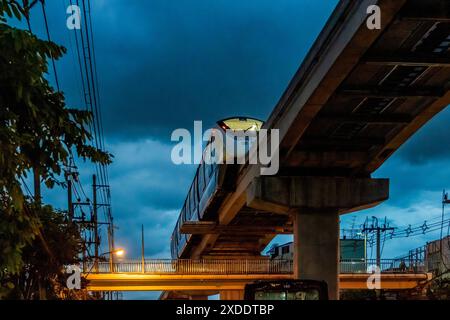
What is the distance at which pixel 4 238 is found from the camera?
6984 millimetres

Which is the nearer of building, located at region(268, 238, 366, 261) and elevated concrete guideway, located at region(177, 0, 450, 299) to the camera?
elevated concrete guideway, located at region(177, 0, 450, 299)

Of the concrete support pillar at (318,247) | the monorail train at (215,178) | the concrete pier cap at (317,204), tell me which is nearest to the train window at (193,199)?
the monorail train at (215,178)

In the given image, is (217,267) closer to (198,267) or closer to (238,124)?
(198,267)

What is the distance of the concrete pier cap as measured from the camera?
99.4 feet

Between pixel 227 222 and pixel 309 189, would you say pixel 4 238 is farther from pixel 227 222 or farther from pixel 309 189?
pixel 227 222

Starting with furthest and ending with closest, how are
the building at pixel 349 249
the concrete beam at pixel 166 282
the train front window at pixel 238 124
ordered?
the building at pixel 349 249 → the concrete beam at pixel 166 282 → the train front window at pixel 238 124

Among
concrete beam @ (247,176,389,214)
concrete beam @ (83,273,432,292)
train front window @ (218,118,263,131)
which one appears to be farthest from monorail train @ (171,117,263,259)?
concrete beam @ (83,273,432,292)

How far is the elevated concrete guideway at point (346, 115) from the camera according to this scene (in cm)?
1780

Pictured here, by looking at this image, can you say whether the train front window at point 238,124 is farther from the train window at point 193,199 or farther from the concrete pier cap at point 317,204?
the train window at point 193,199

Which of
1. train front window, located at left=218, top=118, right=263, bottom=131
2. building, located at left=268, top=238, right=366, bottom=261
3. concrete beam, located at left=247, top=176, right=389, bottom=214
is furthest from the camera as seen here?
building, located at left=268, top=238, right=366, bottom=261

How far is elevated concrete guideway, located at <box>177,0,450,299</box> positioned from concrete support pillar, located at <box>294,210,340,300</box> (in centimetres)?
5

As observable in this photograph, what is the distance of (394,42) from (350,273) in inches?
1311

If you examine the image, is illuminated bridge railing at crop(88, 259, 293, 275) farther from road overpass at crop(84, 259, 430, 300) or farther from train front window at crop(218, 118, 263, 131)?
train front window at crop(218, 118, 263, 131)

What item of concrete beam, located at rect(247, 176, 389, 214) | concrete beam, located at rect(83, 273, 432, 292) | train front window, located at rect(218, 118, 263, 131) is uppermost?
train front window, located at rect(218, 118, 263, 131)
